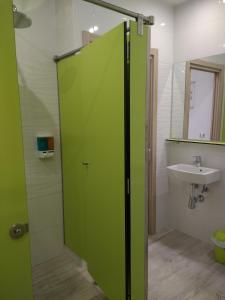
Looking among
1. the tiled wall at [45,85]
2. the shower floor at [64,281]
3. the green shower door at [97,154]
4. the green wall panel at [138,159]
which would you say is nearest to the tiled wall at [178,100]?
the tiled wall at [45,85]

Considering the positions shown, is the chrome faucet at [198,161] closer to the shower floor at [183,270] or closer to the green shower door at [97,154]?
the shower floor at [183,270]

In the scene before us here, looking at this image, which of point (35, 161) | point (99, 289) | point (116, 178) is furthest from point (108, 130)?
point (99, 289)

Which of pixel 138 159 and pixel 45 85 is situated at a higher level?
pixel 45 85

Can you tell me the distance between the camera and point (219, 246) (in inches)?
88.9

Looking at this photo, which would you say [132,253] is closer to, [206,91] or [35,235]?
[35,235]

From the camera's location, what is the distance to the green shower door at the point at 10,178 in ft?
2.78

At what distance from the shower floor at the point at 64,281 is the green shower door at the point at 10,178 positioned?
110cm

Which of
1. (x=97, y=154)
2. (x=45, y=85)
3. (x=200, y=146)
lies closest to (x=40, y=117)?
(x=45, y=85)

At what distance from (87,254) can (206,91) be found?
2.09 metres

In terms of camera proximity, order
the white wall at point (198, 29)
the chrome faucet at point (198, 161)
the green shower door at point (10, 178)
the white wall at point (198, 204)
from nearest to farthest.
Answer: the green shower door at point (10, 178) < the white wall at point (198, 29) < the white wall at point (198, 204) < the chrome faucet at point (198, 161)

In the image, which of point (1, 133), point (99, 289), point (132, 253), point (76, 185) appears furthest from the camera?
point (76, 185)

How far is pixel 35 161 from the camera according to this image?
2209mm

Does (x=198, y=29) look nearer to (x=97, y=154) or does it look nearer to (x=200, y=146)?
(x=200, y=146)

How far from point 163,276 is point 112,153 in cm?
137
